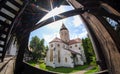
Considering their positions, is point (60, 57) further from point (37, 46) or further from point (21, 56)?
point (21, 56)

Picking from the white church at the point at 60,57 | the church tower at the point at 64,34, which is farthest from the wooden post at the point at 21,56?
the church tower at the point at 64,34

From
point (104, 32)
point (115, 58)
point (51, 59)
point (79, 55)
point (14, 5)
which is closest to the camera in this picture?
point (115, 58)

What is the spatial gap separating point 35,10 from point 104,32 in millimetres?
1586

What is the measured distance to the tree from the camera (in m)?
45.4

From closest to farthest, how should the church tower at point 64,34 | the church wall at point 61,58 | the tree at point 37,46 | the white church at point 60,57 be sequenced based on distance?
the tree at point 37,46
the church wall at point 61,58
the white church at point 60,57
the church tower at point 64,34

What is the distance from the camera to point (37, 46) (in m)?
47.4

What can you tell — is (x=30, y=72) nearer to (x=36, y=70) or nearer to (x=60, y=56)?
(x=36, y=70)

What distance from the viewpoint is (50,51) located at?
48.6m

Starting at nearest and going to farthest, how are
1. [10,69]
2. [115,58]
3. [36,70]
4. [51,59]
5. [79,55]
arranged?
1. [115,58]
2. [10,69]
3. [36,70]
4. [51,59]
5. [79,55]

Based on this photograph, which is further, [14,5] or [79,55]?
[79,55]

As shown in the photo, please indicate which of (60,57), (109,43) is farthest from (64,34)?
(109,43)

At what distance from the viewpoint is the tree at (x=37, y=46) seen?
45391 mm

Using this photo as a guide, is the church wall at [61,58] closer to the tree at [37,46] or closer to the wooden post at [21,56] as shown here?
the tree at [37,46]

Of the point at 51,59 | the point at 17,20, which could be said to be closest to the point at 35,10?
the point at 17,20
